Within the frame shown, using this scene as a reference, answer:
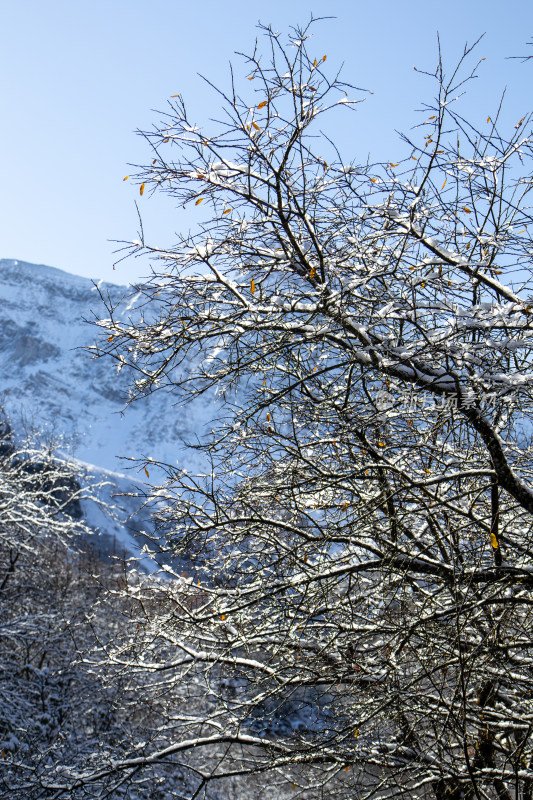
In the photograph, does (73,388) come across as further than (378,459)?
Yes

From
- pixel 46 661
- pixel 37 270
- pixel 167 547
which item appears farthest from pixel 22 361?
pixel 167 547

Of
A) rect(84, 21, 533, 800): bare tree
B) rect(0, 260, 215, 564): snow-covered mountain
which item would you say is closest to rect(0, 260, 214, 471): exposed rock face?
rect(0, 260, 215, 564): snow-covered mountain

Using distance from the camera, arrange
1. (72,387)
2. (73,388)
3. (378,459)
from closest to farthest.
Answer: (378,459) → (73,388) → (72,387)

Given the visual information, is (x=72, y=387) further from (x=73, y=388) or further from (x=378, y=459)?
(x=378, y=459)

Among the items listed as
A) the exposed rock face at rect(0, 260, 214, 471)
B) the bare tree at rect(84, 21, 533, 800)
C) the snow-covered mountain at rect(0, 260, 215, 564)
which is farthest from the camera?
the exposed rock face at rect(0, 260, 214, 471)

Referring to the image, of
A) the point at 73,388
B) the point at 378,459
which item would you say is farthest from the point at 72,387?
the point at 378,459

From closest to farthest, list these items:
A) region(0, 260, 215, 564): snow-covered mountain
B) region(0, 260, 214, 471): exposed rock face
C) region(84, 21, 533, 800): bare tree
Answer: region(84, 21, 533, 800): bare tree → region(0, 260, 215, 564): snow-covered mountain → region(0, 260, 214, 471): exposed rock face

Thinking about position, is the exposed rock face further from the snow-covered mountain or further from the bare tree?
the bare tree

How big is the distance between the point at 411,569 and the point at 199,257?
2.38 meters

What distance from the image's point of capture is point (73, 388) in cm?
11394

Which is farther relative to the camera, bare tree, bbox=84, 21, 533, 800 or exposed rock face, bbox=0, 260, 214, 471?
exposed rock face, bbox=0, 260, 214, 471

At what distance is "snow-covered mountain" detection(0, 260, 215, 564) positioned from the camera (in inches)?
4058

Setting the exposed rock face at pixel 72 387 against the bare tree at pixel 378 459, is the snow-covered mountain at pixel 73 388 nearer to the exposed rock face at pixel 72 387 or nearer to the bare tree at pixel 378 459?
the exposed rock face at pixel 72 387

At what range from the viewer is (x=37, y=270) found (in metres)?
146
